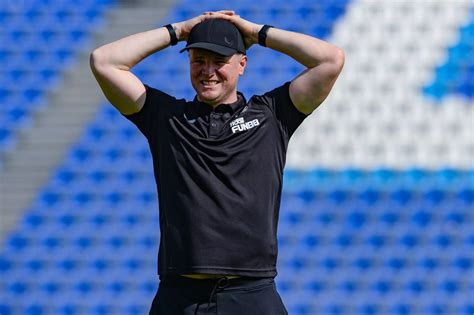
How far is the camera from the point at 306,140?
4.65 metres

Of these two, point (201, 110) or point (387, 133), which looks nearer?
point (201, 110)

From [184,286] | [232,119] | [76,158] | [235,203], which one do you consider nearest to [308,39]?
[232,119]

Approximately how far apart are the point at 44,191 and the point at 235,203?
9.30 feet

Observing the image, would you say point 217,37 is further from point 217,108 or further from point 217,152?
point 217,152

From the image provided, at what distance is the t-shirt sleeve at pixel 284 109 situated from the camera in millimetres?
2262

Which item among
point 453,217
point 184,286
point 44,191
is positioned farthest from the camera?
point 44,191

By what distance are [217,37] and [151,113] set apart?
0.26m

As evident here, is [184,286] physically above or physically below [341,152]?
below

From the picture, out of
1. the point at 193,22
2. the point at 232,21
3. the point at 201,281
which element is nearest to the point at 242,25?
the point at 232,21

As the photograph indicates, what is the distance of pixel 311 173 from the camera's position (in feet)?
15.0

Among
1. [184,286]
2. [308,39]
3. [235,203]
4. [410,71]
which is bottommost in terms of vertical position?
[184,286]

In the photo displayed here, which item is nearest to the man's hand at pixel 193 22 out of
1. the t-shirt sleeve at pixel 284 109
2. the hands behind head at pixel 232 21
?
the hands behind head at pixel 232 21

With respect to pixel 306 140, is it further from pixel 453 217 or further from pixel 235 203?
pixel 235 203

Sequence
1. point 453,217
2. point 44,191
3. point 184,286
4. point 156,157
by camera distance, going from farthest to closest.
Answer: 1. point 44,191
2. point 453,217
3. point 156,157
4. point 184,286
